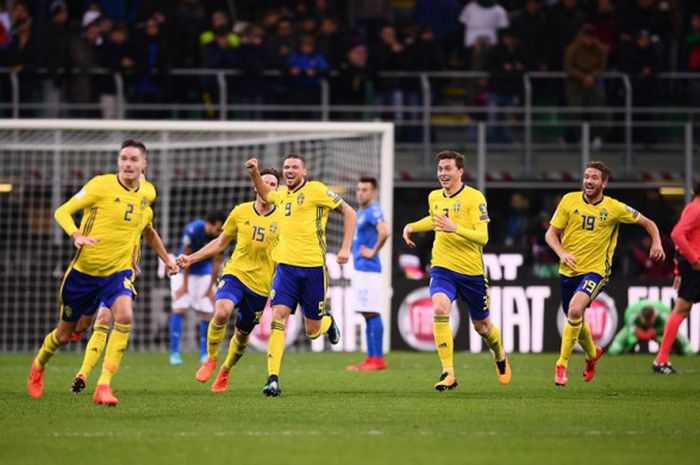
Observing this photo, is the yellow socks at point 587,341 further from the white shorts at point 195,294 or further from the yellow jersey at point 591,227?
the white shorts at point 195,294

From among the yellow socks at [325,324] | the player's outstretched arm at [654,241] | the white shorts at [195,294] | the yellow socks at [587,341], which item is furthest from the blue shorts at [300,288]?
the white shorts at [195,294]

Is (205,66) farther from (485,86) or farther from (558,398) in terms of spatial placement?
(558,398)

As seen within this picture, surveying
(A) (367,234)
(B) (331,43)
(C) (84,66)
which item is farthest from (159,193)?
Result: (A) (367,234)

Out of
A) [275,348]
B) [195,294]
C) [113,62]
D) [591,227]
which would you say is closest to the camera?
[275,348]

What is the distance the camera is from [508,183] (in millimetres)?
24188

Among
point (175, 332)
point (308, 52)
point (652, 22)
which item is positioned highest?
point (652, 22)

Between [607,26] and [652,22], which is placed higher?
[652,22]

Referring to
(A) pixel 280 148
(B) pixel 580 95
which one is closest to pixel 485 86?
(B) pixel 580 95

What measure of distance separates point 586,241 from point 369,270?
4474mm

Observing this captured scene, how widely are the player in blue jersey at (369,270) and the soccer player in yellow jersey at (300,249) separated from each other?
397cm

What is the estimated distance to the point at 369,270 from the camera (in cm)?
1839

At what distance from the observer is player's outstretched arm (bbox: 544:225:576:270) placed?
1415 cm

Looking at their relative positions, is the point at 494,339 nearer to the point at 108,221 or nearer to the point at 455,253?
the point at 455,253

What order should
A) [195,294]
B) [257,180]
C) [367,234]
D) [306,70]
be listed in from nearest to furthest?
[257,180]
[367,234]
[195,294]
[306,70]
